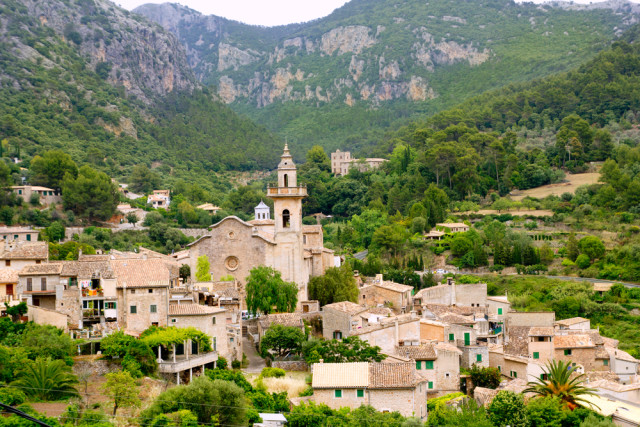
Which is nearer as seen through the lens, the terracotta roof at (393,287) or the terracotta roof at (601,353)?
the terracotta roof at (601,353)

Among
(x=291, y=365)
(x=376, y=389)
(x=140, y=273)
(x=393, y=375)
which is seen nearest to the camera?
(x=376, y=389)

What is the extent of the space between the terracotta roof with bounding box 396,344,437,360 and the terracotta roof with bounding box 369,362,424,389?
247 centimetres

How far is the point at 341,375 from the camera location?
3362 centimetres

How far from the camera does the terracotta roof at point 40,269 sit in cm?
3616

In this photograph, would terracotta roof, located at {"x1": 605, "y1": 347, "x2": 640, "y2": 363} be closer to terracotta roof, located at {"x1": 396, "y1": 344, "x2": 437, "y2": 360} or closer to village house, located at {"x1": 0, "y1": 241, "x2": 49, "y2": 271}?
terracotta roof, located at {"x1": 396, "y1": 344, "x2": 437, "y2": 360}

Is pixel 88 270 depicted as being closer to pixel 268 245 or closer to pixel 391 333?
pixel 391 333

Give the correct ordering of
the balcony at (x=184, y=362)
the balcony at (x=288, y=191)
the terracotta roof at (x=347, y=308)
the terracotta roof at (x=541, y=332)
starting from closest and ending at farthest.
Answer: the balcony at (x=184, y=362) → the terracotta roof at (x=541, y=332) → the terracotta roof at (x=347, y=308) → the balcony at (x=288, y=191)

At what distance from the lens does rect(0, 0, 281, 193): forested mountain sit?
4328 inches

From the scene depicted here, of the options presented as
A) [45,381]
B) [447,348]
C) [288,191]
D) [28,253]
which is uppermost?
[288,191]

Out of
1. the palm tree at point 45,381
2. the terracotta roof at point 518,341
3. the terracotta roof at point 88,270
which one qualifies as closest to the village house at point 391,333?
the terracotta roof at point 518,341

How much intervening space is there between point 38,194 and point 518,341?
162ft

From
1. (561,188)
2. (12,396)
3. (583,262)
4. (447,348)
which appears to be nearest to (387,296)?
(447,348)

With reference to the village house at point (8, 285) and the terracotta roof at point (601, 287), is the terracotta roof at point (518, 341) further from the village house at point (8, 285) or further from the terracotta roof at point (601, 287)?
the village house at point (8, 285)

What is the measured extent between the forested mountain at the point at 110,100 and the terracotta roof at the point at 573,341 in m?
65.6
